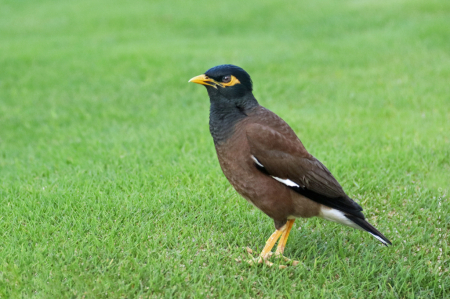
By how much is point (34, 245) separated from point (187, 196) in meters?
1.61

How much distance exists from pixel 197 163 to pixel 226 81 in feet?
6.60

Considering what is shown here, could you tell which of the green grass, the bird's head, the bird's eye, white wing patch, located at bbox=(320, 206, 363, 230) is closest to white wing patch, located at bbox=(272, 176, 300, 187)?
white wing patch, located at bbox=(320, 206, 363, 230)

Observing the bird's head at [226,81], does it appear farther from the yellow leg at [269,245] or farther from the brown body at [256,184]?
the yellow leg at [269,245]

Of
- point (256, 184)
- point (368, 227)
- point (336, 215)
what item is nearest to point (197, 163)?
point (256, 184)

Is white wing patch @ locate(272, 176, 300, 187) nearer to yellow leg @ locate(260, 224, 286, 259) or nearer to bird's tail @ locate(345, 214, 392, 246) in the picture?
yellow leg @ locate(260, 224, 286, 259)

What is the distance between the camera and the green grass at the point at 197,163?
3788 millimetres

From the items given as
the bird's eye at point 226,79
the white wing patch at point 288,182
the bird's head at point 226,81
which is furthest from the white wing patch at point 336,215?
the bird's eye at point 226,79

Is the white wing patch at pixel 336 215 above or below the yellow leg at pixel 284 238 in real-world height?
above

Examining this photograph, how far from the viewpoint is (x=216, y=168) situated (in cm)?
578

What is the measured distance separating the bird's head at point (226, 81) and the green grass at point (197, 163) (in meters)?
1.27

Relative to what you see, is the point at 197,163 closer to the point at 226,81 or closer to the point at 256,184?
the point at 226,81

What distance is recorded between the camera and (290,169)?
3.90 metres

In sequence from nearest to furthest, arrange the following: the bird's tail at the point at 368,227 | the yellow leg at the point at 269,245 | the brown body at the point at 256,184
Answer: the bird's tail at the point at 368,227
the brown body at the point at 256,184
the yellow leg at the point at 269,245

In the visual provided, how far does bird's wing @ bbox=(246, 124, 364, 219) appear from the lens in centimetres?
386
